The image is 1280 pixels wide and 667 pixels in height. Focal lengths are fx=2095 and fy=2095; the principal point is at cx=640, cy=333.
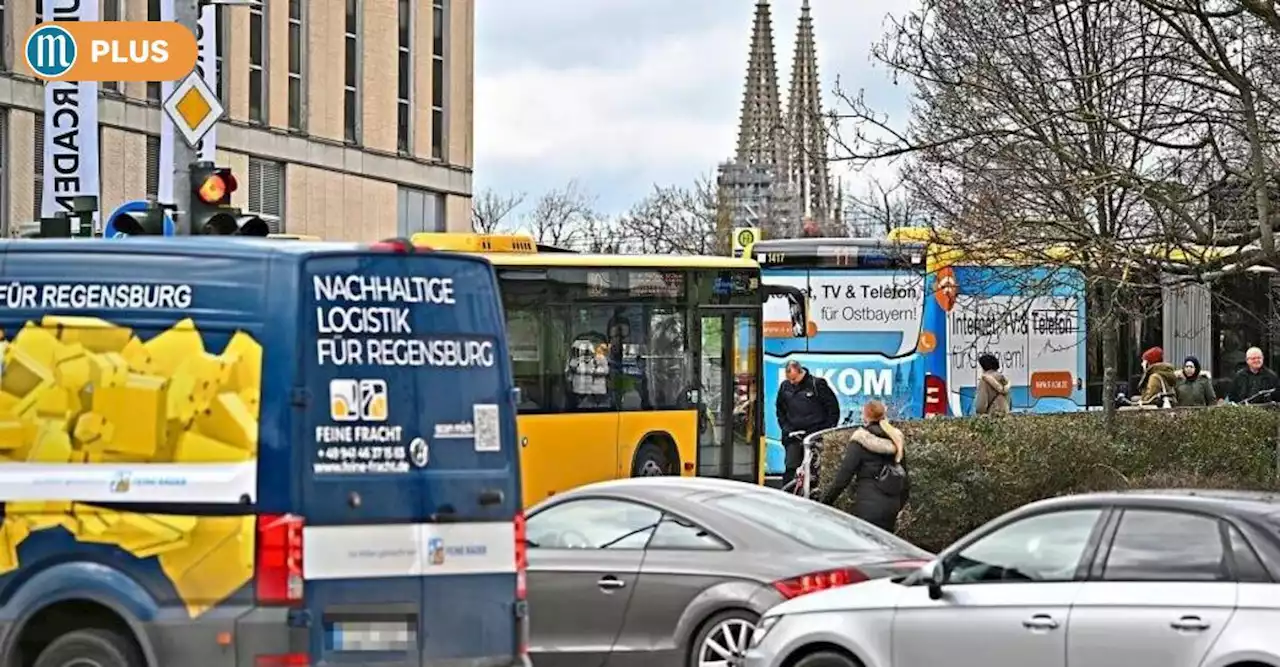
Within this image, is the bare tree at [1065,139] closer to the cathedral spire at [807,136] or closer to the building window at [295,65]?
the cathedral spire at [807,136]

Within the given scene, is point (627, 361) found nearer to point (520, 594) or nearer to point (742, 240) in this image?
point (742, 240)

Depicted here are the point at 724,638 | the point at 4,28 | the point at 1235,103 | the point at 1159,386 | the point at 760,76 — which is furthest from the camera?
the point at 760,76

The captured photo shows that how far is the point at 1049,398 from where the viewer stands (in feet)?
91.7

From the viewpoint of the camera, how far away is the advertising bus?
26.8 metres

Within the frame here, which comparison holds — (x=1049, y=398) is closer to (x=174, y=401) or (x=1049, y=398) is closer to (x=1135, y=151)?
(x=1135, y=151)

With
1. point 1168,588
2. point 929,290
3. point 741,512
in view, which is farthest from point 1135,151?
point 1168,588

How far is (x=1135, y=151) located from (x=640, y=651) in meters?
9.42

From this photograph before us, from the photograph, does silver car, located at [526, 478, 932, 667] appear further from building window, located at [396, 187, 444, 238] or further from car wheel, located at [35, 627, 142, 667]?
building window, located at [396, 187, 444, 238]

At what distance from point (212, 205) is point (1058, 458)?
8936 mm

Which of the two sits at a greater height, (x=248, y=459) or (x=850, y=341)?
(x=850, y=341)

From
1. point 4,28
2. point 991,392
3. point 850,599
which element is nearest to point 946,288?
point 991,392

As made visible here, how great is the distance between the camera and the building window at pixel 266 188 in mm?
49000

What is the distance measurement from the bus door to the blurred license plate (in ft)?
46.8

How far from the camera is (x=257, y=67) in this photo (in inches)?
1923
